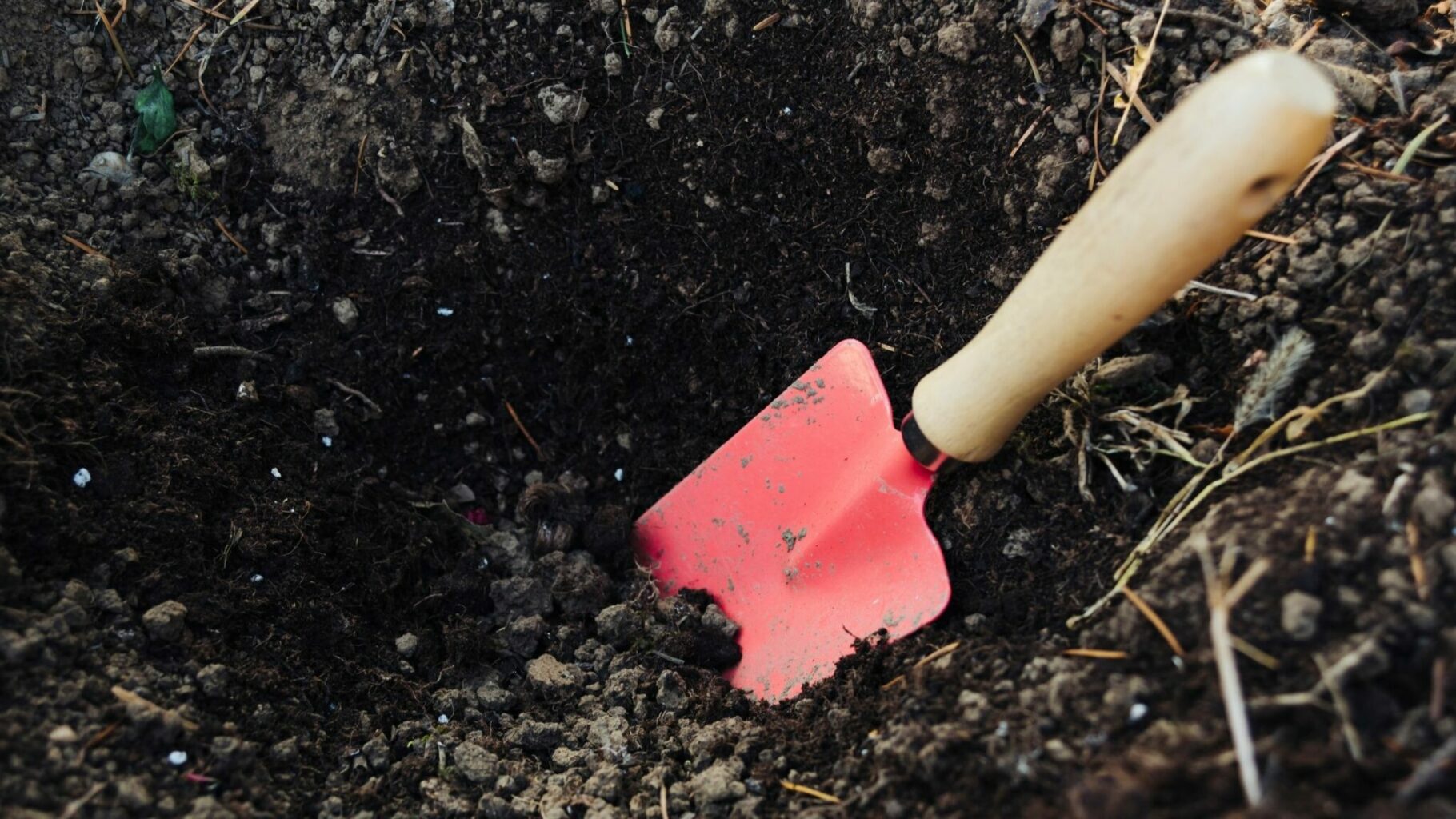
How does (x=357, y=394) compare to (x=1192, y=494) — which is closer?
(x=1192, y=494)

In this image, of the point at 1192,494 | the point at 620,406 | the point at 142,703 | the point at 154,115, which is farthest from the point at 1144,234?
the point at 154,115

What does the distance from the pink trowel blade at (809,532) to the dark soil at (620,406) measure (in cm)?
9

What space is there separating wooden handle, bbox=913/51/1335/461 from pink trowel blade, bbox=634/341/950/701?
9.5 inches

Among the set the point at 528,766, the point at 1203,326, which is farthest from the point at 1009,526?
the point at 528,766

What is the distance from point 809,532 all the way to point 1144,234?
974 mm

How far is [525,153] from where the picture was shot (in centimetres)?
214

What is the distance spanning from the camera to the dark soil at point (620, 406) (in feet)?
4.29

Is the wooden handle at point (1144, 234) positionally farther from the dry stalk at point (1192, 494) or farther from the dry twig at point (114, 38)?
the dry twig at point (114, 38)

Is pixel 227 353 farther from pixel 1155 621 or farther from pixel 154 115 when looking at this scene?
pixel 1155 621

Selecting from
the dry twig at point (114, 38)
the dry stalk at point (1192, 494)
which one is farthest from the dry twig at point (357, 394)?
the dry stalk at point (1192, 494)

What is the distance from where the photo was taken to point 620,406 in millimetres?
2275

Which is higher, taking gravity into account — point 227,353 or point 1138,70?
point 227,353

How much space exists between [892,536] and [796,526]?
0.82 ft

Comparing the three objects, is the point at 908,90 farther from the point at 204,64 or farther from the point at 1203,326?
the point at 204,64
